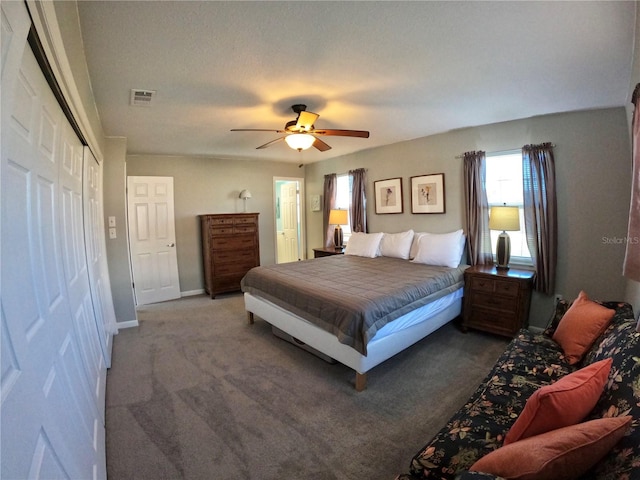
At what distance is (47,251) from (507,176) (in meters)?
4.12

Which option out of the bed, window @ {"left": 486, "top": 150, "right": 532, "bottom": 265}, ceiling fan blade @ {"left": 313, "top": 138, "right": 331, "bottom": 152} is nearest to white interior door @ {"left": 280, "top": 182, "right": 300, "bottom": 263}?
the bed

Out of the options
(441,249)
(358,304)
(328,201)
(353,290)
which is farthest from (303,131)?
(328,201)

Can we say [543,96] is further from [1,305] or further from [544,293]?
[1,305]

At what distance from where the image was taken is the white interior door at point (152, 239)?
452 centimetres

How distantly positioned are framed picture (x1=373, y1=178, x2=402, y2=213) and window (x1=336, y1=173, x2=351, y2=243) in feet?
2.26

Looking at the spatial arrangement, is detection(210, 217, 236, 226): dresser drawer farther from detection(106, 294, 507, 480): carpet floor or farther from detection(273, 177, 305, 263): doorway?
detection(106, 294, 507, 480): carpet floor

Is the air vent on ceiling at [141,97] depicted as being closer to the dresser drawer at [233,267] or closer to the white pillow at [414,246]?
the dresser drawer at [233,267]

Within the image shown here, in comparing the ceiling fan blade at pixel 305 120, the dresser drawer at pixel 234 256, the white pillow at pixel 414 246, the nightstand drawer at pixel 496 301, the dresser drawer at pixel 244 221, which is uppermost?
the ceiling fan blade at pixel 305 120

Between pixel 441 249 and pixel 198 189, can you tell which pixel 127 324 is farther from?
pixel 441 249

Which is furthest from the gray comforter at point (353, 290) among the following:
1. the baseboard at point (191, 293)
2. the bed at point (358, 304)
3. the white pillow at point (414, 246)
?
the baseboard at point (191, 293)

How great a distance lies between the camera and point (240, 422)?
75.6 inches

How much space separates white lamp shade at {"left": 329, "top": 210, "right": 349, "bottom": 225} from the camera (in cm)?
517

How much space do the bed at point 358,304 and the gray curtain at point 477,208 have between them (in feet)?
0.72

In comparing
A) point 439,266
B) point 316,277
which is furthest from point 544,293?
point 316,277
